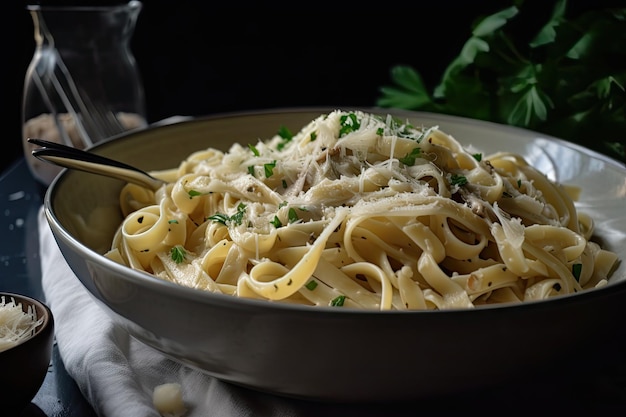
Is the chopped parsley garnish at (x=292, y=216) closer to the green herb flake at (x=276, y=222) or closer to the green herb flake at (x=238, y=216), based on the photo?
the green herb flake at (x=276, y=222)

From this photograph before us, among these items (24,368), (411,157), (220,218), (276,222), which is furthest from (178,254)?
(411,157)

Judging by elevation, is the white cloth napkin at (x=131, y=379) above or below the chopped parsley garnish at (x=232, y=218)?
below

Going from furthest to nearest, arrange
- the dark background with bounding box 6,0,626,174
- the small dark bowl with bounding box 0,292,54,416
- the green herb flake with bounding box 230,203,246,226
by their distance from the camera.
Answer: the dark background with bounding box 6,0,626,174
the green herb flake with bounding box 230,203,246,226
the small dark bowl with bounding box 0,292,54,416

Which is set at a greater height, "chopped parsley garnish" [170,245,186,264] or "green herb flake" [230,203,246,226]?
"green herb flake" [230,203,246,226]

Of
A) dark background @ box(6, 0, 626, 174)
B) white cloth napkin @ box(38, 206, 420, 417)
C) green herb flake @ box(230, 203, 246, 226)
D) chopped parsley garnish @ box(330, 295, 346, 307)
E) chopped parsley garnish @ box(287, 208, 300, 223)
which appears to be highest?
chopped parsley garnish @ box(287, 208, 300, 223)

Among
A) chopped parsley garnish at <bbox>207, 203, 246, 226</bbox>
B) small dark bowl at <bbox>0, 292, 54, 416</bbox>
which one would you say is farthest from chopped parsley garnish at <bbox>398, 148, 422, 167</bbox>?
small dark bowl at <bbox>0, 292, 54, 416</bbox>

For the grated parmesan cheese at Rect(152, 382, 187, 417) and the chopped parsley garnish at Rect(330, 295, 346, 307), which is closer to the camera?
the grated parmesan cheese at Rect(152, 382, 187, 417)

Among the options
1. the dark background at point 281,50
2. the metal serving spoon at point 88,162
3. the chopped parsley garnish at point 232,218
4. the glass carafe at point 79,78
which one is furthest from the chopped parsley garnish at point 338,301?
the dark background at point 281,50

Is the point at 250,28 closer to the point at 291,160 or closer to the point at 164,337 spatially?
the point at 291,160

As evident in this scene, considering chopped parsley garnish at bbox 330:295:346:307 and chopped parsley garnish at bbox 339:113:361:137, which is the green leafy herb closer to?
chopped parsley garnish at bbox 339:113:361:137
